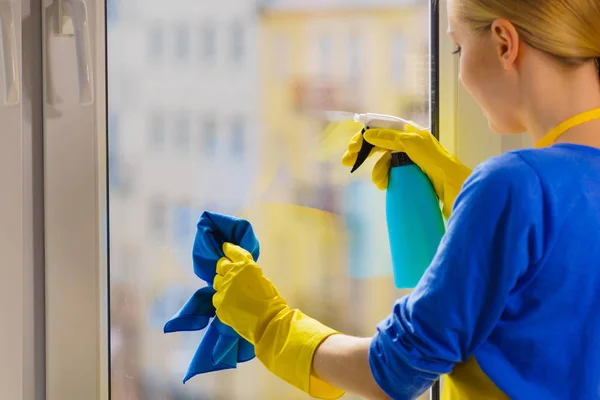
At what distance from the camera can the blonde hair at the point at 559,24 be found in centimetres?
79

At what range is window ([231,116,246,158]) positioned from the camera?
1210mm

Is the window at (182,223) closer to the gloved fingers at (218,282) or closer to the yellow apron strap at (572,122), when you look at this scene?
the gloved fingers at (218,282)

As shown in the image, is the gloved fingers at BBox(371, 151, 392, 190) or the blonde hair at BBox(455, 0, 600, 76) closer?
the blonde hair at BBox(455, 0, 600, 76)

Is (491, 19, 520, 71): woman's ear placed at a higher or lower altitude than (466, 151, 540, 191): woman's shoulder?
higher

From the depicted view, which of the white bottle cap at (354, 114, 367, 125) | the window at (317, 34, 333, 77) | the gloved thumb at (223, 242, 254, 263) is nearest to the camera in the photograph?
the gloved thumb at (223, 242, 254, 263)

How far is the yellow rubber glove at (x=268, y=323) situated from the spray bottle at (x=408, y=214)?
0.21m

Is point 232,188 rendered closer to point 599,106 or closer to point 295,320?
point 295,320

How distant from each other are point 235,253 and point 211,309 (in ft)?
0.31

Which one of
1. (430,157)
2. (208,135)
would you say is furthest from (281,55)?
(430,157)

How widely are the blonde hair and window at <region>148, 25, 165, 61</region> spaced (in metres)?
0.54

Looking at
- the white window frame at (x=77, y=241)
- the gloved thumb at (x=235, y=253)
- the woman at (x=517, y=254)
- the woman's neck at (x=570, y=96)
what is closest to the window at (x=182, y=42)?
the white window frame at (x=77, y=241)

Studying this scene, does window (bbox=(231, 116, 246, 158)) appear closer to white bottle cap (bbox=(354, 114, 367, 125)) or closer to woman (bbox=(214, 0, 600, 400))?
white bottle cap (bbox=(354, 114, 367, 125))

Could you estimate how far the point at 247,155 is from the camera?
1.22 meters

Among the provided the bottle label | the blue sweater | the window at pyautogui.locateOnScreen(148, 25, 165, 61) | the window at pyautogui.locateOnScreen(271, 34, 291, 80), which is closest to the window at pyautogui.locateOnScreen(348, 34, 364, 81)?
the window at pyautogui.locateOnScreen(271, 34, 291, 80)
